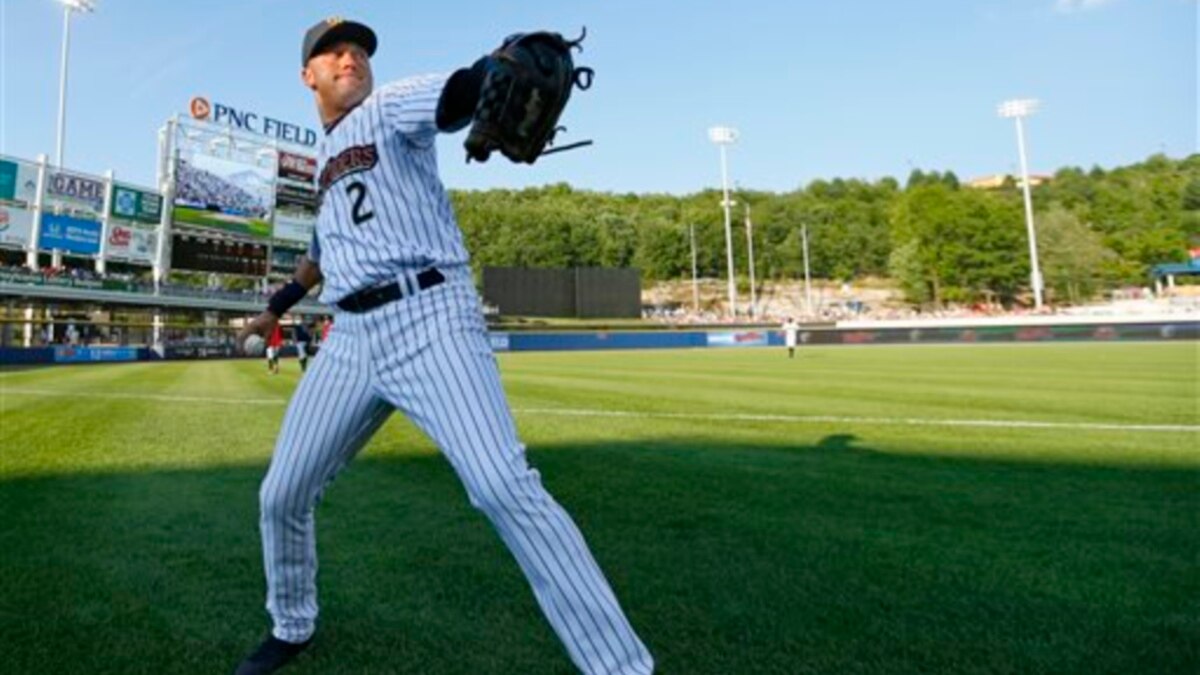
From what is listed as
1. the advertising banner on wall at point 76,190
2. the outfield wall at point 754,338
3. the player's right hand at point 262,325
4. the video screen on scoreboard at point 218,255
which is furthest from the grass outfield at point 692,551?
the advertising banner on wall at point 76,190

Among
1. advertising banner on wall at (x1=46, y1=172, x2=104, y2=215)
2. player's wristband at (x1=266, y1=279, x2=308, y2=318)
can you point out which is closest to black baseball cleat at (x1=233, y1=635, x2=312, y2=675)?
player's wristband at (x1=266, y1=279, x2=308, y2=318)

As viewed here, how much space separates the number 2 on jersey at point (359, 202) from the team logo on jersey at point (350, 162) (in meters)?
0.04

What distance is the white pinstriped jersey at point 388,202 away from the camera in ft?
6.11

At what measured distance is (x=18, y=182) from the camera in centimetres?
3064

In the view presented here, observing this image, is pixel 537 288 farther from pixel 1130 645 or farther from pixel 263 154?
pixel 1130 645

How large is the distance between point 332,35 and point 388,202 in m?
0.57

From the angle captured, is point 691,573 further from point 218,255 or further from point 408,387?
point 218,255

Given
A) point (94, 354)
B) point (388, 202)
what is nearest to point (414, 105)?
point (388, 202)

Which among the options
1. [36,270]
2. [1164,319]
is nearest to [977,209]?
[1164,319]

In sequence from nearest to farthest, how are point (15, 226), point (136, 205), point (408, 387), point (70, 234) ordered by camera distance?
1. point (408, 387)
2. point (15, 226)
3. point (70, 234)
4. point (136, 205)

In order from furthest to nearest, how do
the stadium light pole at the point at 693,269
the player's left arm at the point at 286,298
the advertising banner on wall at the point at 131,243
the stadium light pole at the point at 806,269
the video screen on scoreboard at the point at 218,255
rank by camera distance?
1. the stadium light pole at the point at 693,269
2. the stadium light pole at the point at 806,269
3. the video screen on scoreboard at the point at 218,255
4. the advertising banner on wall at the point at 131,243
5. the player's left arm at the point at 286,298

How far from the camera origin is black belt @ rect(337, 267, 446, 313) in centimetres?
186

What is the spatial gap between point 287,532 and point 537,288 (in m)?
52.2

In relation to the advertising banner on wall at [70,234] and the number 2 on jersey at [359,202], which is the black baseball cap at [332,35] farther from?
the advertising banner on wall at [70,234]
